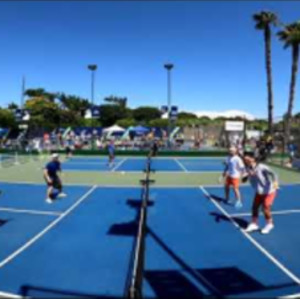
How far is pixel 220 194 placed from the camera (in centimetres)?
1709

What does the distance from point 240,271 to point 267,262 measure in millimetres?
767

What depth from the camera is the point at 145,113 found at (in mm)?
109375

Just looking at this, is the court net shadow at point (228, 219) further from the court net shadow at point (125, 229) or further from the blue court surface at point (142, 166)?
the blue court surface at point (142, 166)

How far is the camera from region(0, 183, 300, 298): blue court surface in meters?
7.27

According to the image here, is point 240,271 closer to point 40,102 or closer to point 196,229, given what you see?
point 196,229

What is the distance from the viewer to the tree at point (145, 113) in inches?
4269

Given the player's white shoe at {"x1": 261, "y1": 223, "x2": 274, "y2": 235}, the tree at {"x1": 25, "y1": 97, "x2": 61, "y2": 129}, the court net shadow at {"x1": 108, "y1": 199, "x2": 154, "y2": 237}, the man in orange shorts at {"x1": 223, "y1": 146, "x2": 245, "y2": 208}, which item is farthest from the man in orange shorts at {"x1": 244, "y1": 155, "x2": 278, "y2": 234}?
the tree at {"x1": 25, "y1": 97, "x2": 61, "y2": 129}

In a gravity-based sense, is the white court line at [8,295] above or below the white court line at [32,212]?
below

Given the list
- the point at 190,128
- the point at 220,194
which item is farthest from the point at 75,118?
the point at 220,194

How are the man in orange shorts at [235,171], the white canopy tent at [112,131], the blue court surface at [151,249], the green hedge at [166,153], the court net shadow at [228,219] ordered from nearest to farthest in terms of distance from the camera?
the blue court surface at [151,249]
the court net shadow at [228,219]
the man in orange shorts at [235,171]
the green hedge at [166,153]
the white canopy tent at [112,131]

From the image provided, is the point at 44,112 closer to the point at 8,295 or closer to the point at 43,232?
the point at 43,232

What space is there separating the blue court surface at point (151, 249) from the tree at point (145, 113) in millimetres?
93155

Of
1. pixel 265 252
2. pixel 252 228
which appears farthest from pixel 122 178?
pixel 265 252

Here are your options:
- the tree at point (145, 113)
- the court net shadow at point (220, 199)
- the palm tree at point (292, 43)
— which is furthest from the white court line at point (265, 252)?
the tree at point (145, 113)
